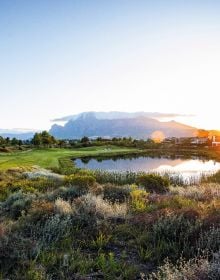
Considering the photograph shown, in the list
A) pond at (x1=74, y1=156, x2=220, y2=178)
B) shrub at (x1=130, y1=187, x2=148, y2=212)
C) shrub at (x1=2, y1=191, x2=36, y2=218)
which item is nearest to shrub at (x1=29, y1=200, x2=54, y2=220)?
shrub at (x1=2, y1=191, x2=36, y2=218)

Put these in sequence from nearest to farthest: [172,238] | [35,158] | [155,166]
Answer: [172,238]
[35,158]
[155,166]

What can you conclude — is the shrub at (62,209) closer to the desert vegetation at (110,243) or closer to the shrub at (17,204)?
the desert vegetation at (110,243)

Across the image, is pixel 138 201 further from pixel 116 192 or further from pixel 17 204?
pixel 17 204

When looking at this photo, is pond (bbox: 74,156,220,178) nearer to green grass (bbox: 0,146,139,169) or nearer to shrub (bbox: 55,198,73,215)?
green grass (bbox: 0,146,139,169)

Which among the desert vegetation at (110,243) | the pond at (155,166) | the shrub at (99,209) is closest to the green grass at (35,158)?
the pond at (155,166)

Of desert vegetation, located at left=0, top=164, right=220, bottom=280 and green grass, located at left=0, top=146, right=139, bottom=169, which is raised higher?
desert vegetation, located at left=0, top=164, right=220, bottom=280

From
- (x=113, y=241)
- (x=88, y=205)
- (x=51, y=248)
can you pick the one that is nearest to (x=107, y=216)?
(x=88, y=205)

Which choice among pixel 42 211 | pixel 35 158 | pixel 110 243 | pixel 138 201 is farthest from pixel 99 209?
pixel 35 158

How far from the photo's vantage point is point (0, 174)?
86.7ft

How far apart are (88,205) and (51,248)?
9.16 ft

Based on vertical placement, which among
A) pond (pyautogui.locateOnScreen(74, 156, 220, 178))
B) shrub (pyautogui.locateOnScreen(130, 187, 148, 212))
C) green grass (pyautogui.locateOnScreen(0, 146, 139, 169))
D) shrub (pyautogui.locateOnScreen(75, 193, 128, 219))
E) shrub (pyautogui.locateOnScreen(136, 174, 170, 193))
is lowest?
pond (pyautogui.locateOnScreen(74, 156, 220, 178))

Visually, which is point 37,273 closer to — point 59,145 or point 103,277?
point 103,277

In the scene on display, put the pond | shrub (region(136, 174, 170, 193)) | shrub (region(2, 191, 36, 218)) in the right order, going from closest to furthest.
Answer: shrub (region(2, 191, 36, 218))
shrub (region(136, 174, 170, 193))
the pond

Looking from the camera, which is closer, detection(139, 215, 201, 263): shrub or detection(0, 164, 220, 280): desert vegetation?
detection(0, 164, 220, 280): desert vegetation
